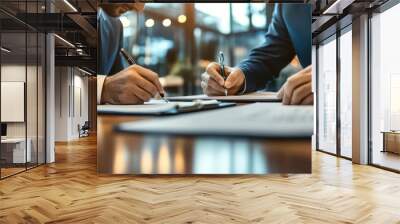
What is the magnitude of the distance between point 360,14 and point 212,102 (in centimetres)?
380

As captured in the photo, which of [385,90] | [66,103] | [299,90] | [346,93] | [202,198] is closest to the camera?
[202,198]

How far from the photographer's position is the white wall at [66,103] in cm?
1473

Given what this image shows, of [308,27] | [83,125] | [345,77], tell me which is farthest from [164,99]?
[83,125]

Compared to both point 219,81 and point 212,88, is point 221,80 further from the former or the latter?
point 212,88

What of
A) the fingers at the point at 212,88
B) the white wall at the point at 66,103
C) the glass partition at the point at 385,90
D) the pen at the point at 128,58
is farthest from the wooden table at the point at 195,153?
the white wall at the point at 66,103

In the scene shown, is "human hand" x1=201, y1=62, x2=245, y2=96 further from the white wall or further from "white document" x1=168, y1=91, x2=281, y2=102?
the white wall

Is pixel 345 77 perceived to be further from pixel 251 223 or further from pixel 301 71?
pixel 251 223

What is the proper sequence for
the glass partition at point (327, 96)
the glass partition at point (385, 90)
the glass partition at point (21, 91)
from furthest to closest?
the glass partition at point (327, 96), the glass partition at point (385, 90), the glass partition at point (21, 91)

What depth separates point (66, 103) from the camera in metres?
14.8

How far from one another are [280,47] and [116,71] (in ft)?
8.30

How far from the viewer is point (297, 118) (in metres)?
5.59

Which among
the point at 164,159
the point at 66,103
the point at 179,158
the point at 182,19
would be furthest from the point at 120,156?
the point at 66,103

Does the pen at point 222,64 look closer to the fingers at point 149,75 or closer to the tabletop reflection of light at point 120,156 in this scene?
the fingers at point 149,75

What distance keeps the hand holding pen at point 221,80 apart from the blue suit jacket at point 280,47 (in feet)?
0.39
